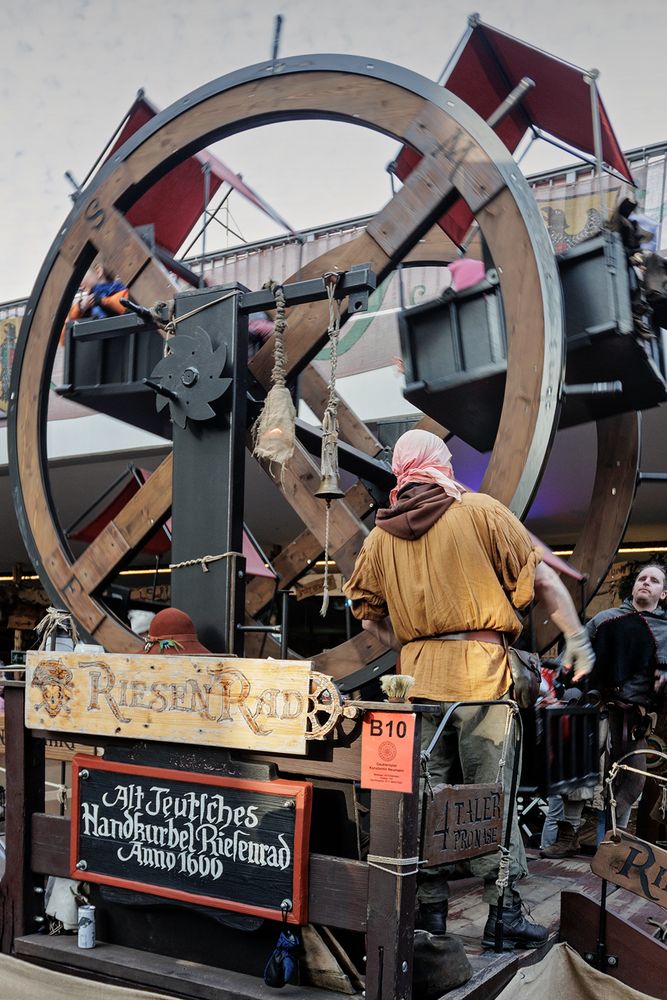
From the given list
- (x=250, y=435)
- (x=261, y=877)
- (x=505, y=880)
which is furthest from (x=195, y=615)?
(x=505, y=880)

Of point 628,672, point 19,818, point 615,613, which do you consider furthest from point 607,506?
point 19,818

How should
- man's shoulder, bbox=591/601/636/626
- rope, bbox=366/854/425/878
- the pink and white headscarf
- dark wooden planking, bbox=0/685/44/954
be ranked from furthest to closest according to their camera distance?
man's shoulder, bbox=591/601/636/626 → the pink and white headscarf → dark wooden planking, bbox=0/685/44/954 → rope, bbox=366/854/425/878

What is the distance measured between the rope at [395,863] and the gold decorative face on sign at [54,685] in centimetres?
119

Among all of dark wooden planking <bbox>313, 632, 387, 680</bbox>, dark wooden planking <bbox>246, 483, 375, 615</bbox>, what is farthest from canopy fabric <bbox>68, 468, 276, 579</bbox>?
dark wooden planking <bbox>313, 632, 387, 680</bbox>

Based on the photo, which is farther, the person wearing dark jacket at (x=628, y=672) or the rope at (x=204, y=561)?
the person wearing dark jacket at (x=628, y=672)

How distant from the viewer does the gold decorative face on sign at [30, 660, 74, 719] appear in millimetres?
3027

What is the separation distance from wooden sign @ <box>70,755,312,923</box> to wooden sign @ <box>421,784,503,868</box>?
348 millimetres

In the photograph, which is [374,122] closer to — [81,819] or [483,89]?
[483,89]

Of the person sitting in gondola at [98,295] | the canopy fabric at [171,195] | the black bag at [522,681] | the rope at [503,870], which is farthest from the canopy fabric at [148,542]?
the rope at [503,870]

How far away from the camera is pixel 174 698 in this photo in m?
2.82

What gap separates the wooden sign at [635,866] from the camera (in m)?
2.85

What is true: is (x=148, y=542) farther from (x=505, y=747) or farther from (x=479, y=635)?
(x=505, y=747)

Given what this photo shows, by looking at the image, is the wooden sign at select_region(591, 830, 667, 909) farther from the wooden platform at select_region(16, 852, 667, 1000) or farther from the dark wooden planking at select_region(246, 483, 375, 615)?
the dark wooden planking at select_region(246, 483, 375, 615)

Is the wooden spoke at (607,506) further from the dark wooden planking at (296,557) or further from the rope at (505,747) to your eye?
the rope at (505,747)
